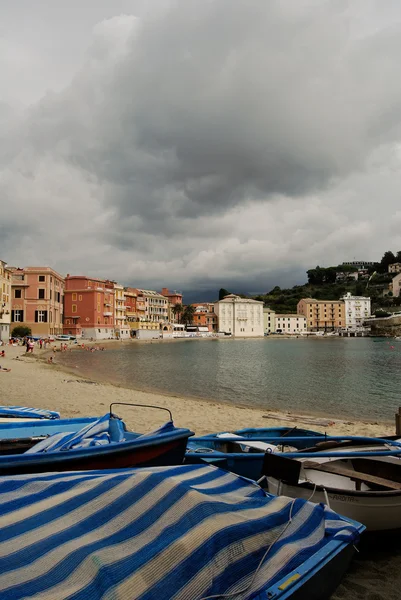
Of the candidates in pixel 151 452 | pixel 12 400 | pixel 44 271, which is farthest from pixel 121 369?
pixel 44 271

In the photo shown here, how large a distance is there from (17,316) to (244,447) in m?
72.7

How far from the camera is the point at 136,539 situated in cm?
284

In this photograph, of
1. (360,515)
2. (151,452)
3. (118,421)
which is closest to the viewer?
(151,452)

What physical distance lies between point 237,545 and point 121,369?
117 feet

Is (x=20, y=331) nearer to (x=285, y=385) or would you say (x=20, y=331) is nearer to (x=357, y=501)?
(x=285, y=385)

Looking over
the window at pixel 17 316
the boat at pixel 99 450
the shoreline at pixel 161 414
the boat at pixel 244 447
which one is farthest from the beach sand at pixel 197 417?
the window at pixel 17 316

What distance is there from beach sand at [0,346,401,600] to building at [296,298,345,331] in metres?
143

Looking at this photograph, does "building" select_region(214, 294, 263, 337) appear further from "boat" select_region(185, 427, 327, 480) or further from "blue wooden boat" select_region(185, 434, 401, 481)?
"blue wooden boat" select_region(185, 434, 401, 481)

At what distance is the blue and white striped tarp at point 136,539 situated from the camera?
2498 mm

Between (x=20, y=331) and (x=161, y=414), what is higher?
(x=20, y=331)

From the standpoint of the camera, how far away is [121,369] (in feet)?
123

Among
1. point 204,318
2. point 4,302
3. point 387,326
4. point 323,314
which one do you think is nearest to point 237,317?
point 204,318

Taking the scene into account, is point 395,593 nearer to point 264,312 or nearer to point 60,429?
point 60,429

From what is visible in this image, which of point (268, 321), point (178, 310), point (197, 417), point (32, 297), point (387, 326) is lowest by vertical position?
point (197, 417)
